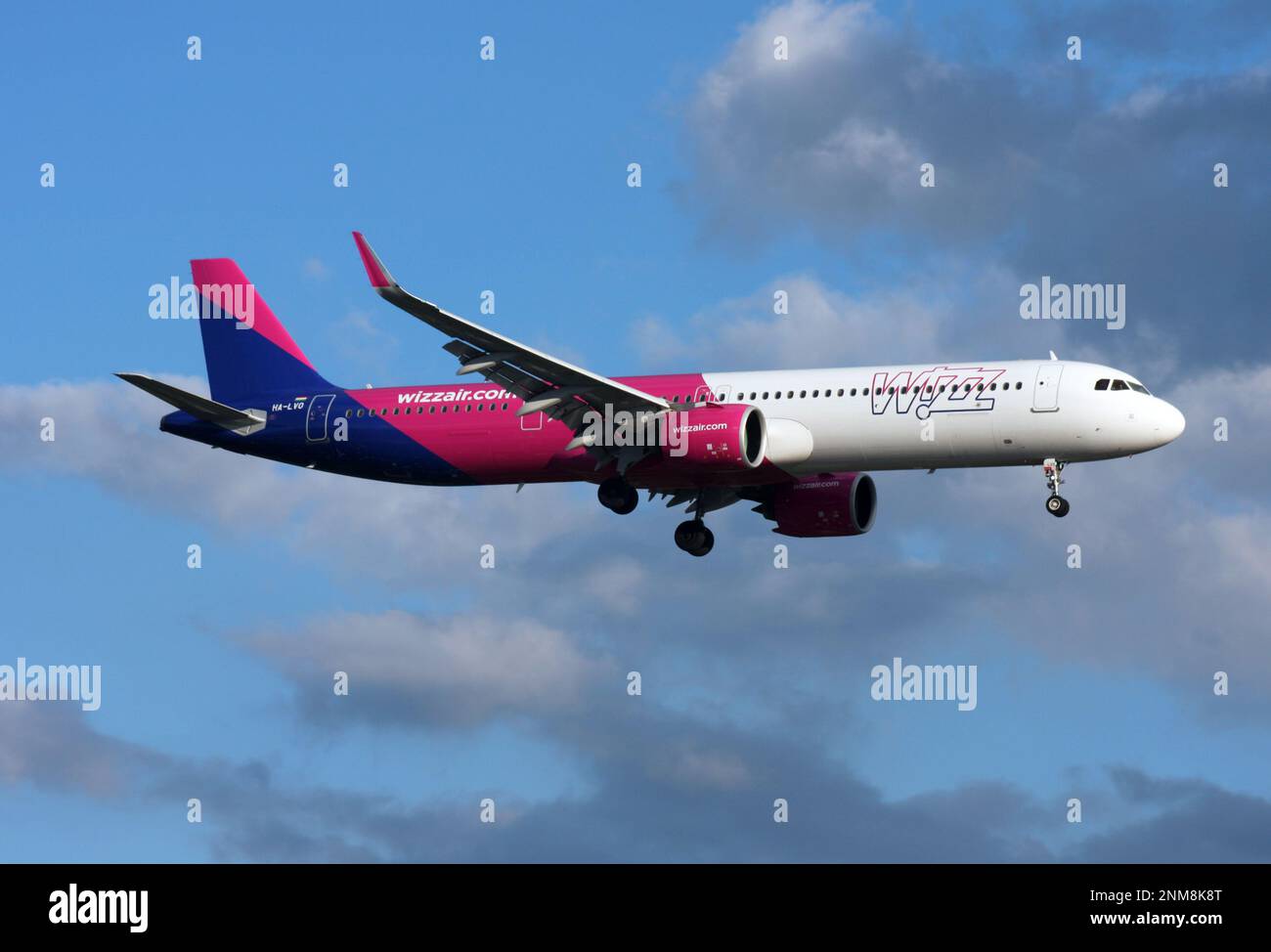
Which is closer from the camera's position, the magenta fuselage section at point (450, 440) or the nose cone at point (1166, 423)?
the nose cone at point (1166, 423)

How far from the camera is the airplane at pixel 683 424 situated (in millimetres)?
63094

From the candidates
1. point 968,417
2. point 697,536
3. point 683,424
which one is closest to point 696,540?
point 697,536

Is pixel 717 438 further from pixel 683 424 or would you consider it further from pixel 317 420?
pixel 317 420

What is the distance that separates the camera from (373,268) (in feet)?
185

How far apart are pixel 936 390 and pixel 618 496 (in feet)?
35.3

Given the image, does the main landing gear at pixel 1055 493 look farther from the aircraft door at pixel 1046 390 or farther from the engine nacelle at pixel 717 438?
the engine nacelle at pixel 717 438

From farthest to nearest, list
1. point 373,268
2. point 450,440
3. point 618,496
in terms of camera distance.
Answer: point 450,440 < point 618,496 < point 373,268

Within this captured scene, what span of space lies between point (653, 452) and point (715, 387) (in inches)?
121

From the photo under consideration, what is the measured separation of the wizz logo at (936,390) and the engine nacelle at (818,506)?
6783 millimetres

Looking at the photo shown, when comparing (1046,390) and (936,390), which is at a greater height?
(936,390)

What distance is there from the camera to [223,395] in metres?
74.7

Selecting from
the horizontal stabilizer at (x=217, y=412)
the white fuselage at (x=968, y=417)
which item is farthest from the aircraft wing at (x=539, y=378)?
the horizontal stabilizer at (x=217, y=412)

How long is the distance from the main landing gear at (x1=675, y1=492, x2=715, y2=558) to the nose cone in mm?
15648
